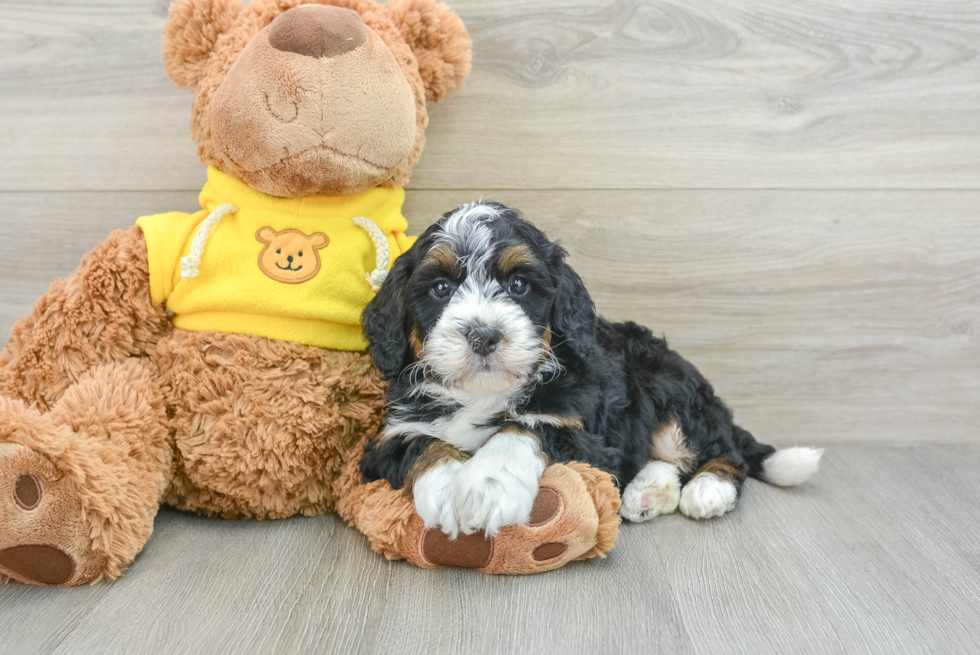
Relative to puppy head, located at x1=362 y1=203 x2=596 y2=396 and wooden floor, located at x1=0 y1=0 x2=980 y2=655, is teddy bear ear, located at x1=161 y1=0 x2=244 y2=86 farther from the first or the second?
puppy head, located at x1=362 y1=203 x2=596 y2=396

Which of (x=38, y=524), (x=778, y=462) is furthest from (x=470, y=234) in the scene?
(x=778, y=462)

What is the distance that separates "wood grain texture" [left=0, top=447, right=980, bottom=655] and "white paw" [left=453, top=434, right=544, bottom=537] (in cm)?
18

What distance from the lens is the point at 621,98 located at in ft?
7.39

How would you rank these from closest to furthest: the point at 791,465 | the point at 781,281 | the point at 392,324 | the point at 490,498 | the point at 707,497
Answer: the point at 490,498 → the point at 392,324 → the point at 707,497 → the point at 791,465 → the point at 781,281

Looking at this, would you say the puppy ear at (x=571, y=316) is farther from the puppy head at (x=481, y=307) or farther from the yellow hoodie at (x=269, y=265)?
the yellow hoodie at (x=269, y=265)

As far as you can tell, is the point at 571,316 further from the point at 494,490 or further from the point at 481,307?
the point at 494,490

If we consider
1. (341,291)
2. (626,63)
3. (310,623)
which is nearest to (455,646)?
(310,623)

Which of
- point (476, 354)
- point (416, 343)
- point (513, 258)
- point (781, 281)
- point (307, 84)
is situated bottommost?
point (781, 281)

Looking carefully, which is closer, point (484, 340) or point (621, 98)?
point (484, 340)

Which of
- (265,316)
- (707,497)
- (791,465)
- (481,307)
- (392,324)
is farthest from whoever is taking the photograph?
(791,465)

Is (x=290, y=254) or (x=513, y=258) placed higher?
(x=513, y=258)

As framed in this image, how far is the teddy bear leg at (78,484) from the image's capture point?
139 centimetres

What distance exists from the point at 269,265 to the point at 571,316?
0.75 m

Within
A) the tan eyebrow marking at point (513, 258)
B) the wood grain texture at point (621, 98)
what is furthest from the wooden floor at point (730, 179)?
the tan eyebrow marking at point (513, 258)
